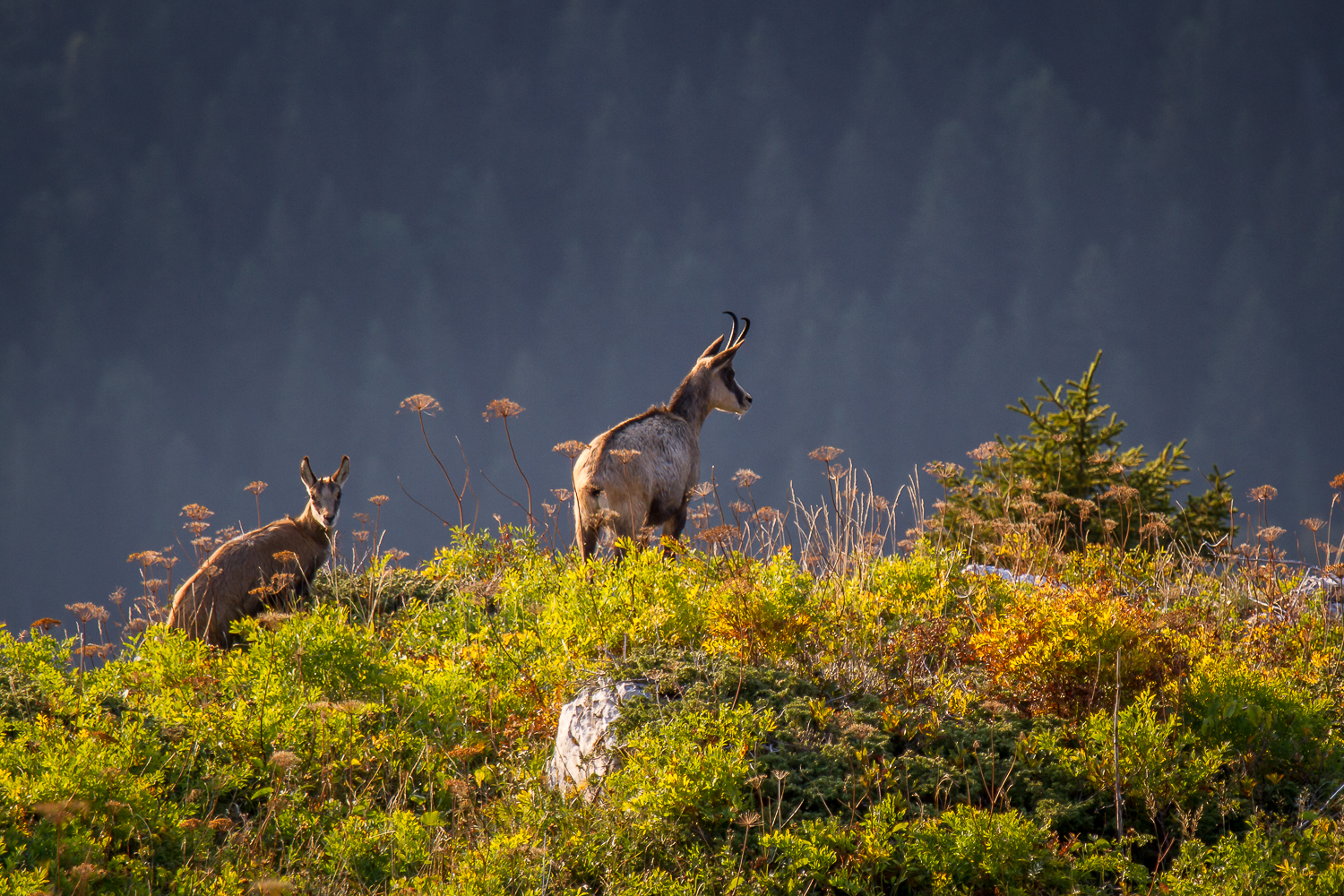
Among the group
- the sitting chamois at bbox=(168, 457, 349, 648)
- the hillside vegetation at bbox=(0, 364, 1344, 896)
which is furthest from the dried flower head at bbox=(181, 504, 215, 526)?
the hillside vegetation at bbox=(0, 364, 1344, 896)

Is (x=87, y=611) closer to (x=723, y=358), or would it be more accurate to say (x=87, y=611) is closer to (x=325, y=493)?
(x=325, y=493)

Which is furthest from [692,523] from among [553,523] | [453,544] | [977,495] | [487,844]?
[977,495]

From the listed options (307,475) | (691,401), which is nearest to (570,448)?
(691,401)

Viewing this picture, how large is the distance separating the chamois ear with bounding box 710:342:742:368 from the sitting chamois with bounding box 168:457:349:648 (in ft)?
11.0

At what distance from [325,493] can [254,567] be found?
0.94 meters

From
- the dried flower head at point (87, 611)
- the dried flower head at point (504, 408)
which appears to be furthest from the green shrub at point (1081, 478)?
the dried flower head at point (87, 611)

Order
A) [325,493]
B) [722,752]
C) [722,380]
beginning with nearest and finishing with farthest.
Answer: [722,752] < [325,493] < [722,380]

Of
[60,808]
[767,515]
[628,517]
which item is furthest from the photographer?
[628,517]

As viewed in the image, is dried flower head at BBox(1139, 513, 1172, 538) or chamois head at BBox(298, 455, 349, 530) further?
chamois head at BBox(298, 455, 349, 530)

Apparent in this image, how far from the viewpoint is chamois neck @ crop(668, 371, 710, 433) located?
8.10 meters

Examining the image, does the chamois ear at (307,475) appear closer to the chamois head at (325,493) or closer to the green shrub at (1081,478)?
the chamois head at (325,493)

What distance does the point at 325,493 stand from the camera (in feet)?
26.5

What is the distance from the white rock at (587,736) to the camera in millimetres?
3514

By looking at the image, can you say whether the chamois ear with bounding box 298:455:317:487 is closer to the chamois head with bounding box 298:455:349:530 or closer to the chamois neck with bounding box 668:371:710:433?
the chamois head with bounding box 298:455:349:530
